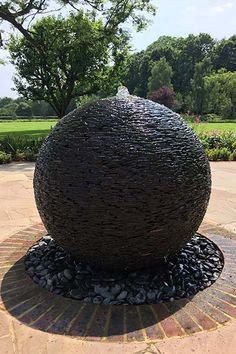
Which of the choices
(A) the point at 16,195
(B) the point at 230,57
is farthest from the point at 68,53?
(B) the point at 230,57

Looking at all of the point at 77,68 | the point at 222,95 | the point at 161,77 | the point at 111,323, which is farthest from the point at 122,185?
the point at 161,77

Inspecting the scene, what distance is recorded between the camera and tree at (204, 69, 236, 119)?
52.1 m

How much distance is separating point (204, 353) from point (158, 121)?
209 cm

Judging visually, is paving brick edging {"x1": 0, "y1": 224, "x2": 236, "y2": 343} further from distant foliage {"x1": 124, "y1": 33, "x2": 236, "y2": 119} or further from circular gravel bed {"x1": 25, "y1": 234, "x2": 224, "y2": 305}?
distant foliage {"x1": 124, "y1": 33, "x2": 236, "y2": 119}

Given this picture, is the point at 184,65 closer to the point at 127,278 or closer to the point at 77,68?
the point at 77,68

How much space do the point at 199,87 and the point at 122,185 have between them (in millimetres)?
56918

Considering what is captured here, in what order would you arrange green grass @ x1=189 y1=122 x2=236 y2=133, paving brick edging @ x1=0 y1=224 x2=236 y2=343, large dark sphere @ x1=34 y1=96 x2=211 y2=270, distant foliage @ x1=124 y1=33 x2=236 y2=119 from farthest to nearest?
1. distant foliage @ x1=124 y1=33 x2=236 y2=119
2. green grass @ x1=189 y1=122 x2=236 y2=133
3. large dark sphere @ x1=34 y1=96 x2=211 y2=270
4. paving brick edging @ x1=0 y1=224 x2=236 y2=343

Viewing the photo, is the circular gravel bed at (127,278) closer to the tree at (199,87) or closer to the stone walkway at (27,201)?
the stone walkway at (27,201)

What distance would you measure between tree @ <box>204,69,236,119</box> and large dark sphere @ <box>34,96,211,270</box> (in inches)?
1992

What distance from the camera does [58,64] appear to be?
1087 inches

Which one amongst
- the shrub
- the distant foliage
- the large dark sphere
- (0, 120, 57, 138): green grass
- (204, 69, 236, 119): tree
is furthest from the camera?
the distant foliage

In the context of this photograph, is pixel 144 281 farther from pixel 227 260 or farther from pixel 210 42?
pixel 210 42

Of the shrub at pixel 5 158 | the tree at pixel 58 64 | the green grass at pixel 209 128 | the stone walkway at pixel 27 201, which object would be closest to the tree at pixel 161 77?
the green grass at pixel 209 128

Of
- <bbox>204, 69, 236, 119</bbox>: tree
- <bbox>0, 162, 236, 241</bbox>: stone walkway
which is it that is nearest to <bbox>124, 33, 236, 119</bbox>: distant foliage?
<bbox>204, 69, 236, 119</bbox>: tree
